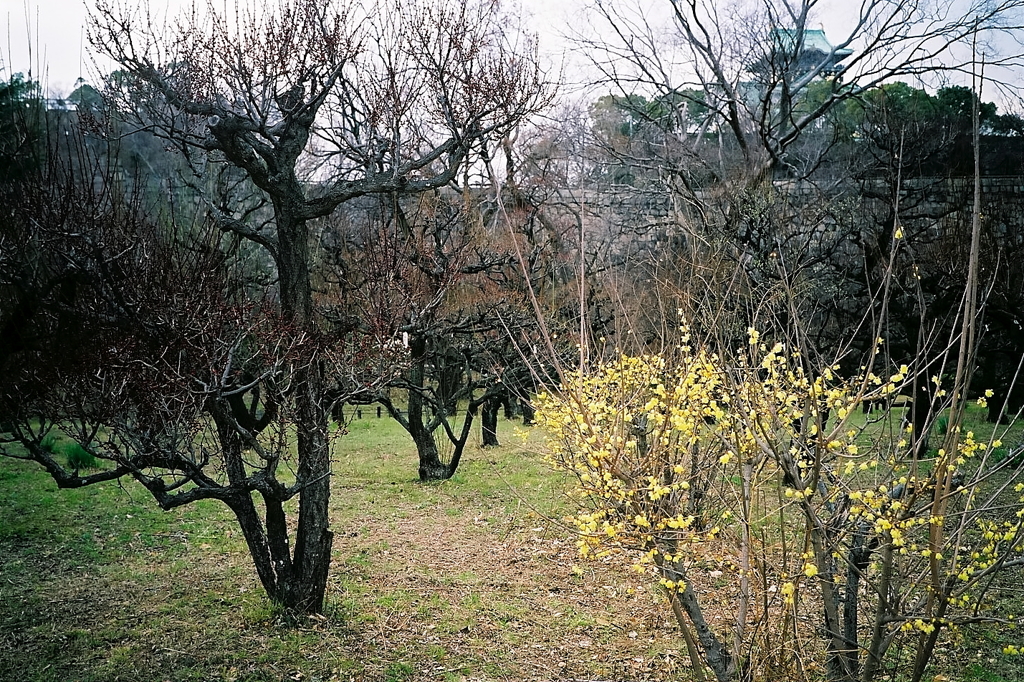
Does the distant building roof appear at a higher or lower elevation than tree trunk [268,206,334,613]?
higher

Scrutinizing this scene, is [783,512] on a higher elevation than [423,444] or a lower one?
higher

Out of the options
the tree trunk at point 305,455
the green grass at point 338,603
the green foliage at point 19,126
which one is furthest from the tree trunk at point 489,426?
the green foliage at point 19,126

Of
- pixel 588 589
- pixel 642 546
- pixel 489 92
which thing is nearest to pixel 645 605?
pixel 588 589

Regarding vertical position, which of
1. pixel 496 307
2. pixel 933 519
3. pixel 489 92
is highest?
pixel 489 92

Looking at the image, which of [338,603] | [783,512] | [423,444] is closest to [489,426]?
[423,444]

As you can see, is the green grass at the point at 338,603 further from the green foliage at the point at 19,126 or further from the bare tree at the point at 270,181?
the green foliage at the point at 19,126

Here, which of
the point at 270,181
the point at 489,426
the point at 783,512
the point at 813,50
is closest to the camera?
the point at 783,512

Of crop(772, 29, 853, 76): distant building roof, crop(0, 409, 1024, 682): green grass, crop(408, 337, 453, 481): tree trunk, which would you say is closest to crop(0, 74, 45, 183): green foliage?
crop(0, 409, 1024, 682): green grass

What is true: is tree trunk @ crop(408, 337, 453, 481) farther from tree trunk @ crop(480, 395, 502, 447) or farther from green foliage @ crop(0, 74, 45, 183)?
green foliage @ crop(0, 74, 45, 183)

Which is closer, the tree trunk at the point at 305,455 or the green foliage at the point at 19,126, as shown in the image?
the tree trunk at the point at 305,455

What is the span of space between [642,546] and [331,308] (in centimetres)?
609

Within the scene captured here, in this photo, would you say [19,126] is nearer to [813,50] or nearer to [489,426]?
[489,426]

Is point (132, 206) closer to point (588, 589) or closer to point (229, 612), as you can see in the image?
point (229, 612)

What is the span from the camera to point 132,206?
6535mm
